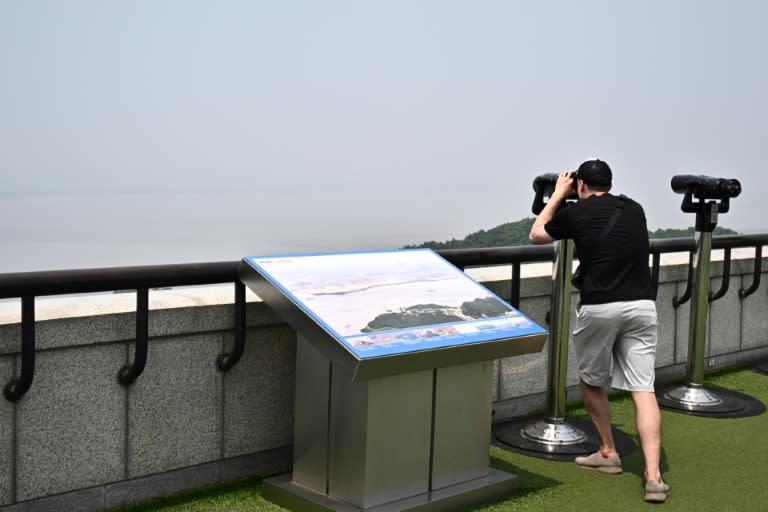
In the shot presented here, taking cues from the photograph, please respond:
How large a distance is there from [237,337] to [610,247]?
80.4 inches

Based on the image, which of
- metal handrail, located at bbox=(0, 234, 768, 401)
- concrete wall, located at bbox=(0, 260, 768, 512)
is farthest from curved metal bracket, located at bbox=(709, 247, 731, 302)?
concrete wall, located at bbox=(0, 260, 768, 512)

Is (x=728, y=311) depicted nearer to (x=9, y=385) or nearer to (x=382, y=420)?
(x=382, y=420)

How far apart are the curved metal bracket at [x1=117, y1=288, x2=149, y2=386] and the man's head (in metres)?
2.45

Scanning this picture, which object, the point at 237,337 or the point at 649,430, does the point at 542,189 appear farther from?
the point at 237,337

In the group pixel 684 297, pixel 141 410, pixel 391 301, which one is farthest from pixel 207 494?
pixel 684 297

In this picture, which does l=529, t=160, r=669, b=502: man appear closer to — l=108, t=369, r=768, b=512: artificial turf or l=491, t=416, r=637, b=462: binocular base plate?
l=108, t=369, r=768, b=512: artificial turf

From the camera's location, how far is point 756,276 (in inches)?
353

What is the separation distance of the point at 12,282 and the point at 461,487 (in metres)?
2.37

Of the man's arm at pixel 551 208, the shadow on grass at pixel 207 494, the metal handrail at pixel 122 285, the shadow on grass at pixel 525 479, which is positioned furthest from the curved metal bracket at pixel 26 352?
the man's arm at pixel 551 208

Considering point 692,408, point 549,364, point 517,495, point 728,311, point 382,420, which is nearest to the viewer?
point 382,420

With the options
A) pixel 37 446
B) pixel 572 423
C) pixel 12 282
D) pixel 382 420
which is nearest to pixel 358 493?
pixel 382 420

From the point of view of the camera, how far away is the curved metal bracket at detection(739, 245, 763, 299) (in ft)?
29.3

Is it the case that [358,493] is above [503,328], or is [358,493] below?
below

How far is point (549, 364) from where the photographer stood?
21.4 ft
